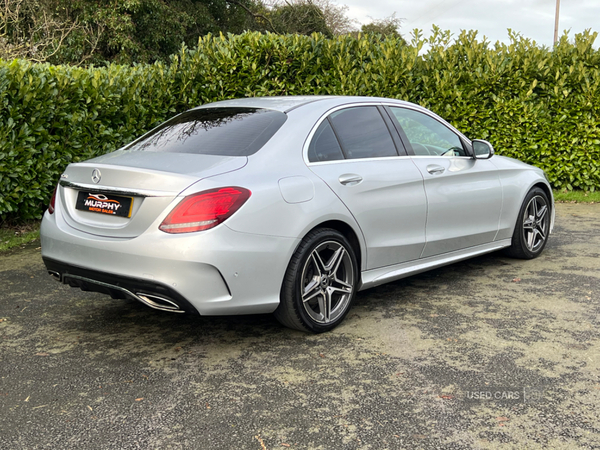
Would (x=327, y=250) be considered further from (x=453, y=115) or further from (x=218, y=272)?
(x=453, y=115)

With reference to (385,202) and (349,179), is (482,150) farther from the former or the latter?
(349,179)

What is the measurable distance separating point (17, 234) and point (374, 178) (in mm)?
5011

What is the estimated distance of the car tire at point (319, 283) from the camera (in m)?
3.87

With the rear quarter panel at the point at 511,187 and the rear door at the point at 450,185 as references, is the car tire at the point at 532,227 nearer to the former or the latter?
the rear quarter panel at the point at 511,187

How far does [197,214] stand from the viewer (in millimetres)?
3465

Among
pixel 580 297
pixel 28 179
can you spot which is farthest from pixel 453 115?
pixel 28 179

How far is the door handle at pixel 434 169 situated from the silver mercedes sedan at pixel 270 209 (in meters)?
0.01

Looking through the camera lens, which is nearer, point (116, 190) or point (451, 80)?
point (116, 190)

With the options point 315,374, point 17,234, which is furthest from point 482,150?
point 17,234

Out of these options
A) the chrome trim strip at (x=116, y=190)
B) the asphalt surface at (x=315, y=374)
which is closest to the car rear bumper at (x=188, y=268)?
the chrome trim strip at (x=116, y=190)

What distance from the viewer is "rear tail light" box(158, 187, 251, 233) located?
11.4ft

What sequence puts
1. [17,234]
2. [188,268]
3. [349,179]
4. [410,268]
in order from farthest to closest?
[17,234], [410,268], [349,179], [188,268]

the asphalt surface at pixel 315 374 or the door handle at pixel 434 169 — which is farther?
the door handle at pixel 434 169

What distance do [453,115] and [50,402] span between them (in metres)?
8.65
